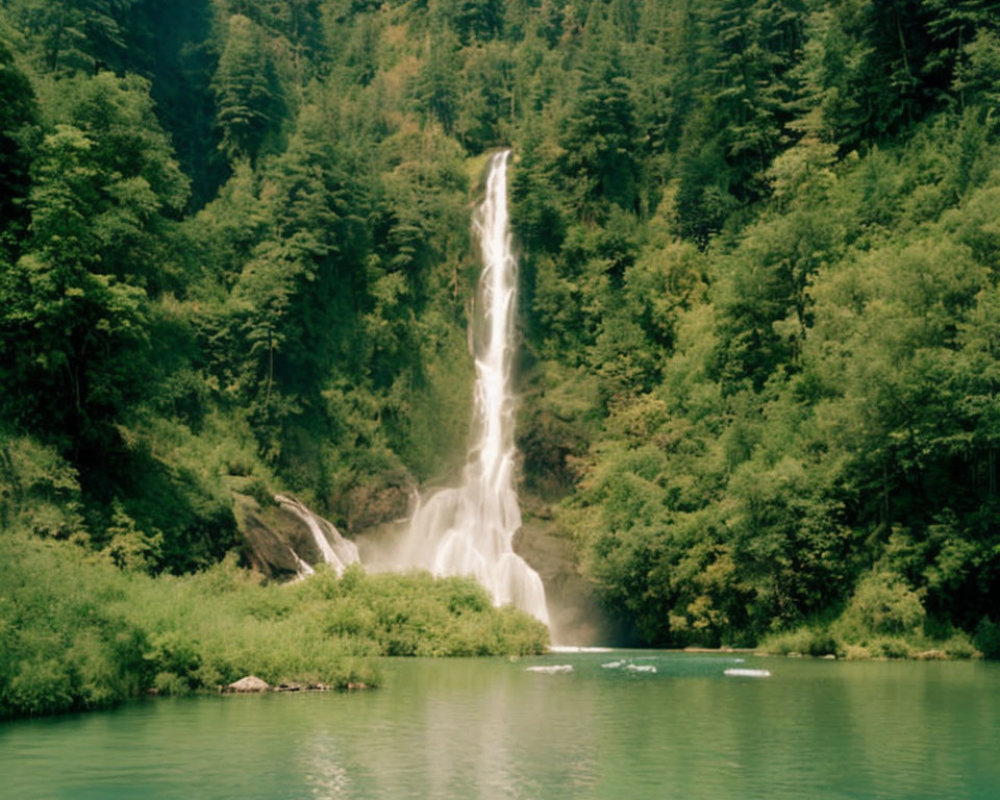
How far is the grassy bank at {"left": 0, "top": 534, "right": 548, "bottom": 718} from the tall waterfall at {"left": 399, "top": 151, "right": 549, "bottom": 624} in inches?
533

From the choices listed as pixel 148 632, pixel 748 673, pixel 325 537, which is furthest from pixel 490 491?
pixel 148 632

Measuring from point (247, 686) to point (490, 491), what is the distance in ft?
99.7

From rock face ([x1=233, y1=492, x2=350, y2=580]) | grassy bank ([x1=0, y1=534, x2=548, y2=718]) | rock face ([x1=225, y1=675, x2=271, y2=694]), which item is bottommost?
rock face ([x1=225, y1=675, x2=271, y2=694])

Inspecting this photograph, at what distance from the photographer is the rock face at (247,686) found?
2486cm

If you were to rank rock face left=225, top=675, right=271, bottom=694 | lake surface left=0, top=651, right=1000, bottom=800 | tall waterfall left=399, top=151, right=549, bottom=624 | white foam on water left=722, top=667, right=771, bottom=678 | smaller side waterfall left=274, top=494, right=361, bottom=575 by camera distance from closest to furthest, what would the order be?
lake surface left=0, top=651, right=1000, bottom=800
rock face left=225, top=675, right=271, bottom=694
white foam on water left=722, top=667, right=771, bottom=678
smaller side waterfall left=274, top=494, right=361, bottom=575
tall waterfall left=399, top=151, right=549, bottom=624

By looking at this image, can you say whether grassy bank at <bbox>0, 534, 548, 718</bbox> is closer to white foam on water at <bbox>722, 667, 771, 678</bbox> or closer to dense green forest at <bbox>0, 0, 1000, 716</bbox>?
dense green forest at <bbox>0, 0, 1000, 716</bbox>

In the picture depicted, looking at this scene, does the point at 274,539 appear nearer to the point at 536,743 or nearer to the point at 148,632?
the point at 148,632

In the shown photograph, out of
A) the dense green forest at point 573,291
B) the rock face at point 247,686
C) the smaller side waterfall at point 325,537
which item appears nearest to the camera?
the rock face at point 247,686

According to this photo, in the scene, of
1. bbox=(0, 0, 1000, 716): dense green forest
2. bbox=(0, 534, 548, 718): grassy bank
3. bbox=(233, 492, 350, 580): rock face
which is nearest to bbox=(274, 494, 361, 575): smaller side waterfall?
bbox=(233, 492, 350, 580): rock face

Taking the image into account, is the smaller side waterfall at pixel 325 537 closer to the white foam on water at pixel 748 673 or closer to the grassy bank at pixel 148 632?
the grassy bank at pixel 148 632

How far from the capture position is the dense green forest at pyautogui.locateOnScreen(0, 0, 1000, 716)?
3719 centimetres

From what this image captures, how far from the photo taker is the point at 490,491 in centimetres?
5481

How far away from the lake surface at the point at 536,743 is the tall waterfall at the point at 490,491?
23.3m

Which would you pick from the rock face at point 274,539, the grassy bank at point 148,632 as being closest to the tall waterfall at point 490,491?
the rock face at point 274,539
